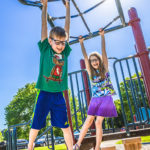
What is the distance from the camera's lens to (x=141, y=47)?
3.01 metres

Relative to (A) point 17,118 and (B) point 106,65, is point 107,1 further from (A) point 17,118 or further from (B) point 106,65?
(A) point 17,118

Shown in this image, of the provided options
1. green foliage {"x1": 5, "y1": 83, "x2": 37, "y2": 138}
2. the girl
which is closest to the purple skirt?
the girl

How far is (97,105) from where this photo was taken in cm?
245

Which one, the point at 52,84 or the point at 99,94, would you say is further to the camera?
the point at 99,94

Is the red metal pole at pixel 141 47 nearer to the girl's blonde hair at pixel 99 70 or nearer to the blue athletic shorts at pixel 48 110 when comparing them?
the girl's blonde hair at pixel 99 70

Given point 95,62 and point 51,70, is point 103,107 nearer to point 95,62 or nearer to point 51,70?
point 95,62

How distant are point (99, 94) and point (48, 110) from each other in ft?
2.81

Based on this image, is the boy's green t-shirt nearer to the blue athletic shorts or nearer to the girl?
the blue athletic shorts

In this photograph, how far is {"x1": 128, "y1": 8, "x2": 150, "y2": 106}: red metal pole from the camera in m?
2.81

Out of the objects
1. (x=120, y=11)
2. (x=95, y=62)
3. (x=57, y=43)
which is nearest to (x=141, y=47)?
(x=120, y=11)

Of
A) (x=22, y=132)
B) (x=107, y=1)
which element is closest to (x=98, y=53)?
(x=107, y=1)

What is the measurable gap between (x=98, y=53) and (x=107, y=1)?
0.91 m

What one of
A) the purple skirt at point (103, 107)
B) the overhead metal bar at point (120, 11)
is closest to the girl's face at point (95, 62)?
the purple skirt at point (103, 107)

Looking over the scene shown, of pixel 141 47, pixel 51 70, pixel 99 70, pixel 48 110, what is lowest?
pixel 48 110
